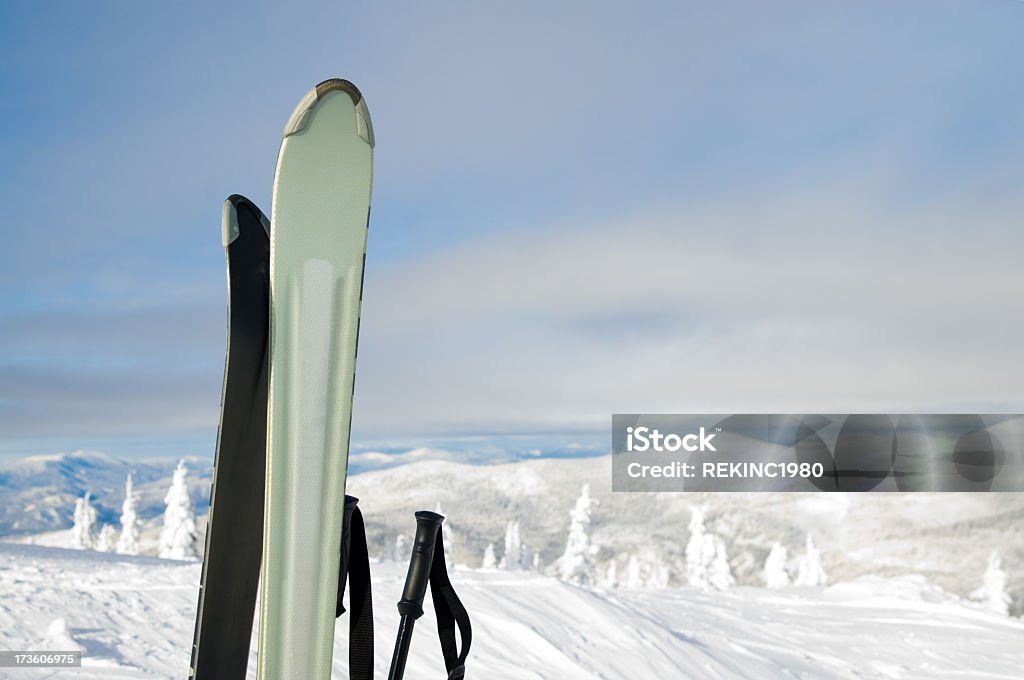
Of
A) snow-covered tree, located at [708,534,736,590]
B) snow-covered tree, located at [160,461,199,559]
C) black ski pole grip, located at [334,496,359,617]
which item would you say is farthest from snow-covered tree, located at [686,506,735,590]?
black ski pole grip, located at [334,496,359,617]

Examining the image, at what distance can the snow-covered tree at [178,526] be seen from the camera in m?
6.12

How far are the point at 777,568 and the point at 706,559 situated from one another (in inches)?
22.6

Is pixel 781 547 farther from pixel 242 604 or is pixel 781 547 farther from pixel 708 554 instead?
pixel 242 604

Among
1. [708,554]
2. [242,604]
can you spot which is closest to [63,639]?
[242,604]

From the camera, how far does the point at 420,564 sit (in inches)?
66.9

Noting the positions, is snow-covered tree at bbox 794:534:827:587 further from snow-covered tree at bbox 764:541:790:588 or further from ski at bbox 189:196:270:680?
ski at bbox 189:196:270:680

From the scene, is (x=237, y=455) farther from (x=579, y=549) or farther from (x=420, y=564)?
(x=579, y=549)

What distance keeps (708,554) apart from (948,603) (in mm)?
2093

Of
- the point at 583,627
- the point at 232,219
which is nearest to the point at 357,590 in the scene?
the point at 232,219

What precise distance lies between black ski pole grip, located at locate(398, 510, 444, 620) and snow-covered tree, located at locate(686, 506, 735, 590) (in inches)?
207

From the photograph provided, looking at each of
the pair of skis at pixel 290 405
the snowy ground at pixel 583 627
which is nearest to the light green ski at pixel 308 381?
the pair of skis at pixel 290 405

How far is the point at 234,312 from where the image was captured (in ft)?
4.82

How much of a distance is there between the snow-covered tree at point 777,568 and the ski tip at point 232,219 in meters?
6.02

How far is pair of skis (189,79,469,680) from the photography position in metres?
→ 1.47
